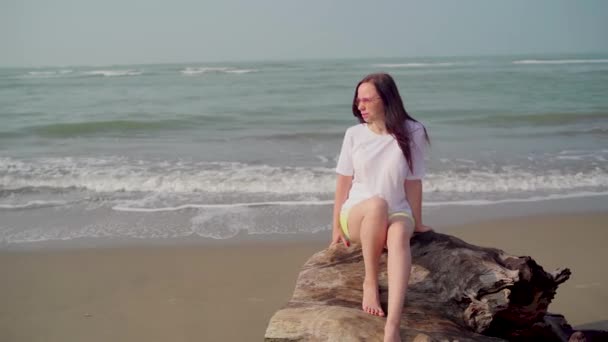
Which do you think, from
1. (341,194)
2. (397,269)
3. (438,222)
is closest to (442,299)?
(397,269)

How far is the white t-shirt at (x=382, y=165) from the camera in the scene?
3.36 metres

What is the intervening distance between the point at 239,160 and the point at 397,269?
290 inches

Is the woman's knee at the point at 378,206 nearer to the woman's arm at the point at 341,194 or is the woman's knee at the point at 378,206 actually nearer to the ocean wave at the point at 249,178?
the woman's arm at the point at 341,194

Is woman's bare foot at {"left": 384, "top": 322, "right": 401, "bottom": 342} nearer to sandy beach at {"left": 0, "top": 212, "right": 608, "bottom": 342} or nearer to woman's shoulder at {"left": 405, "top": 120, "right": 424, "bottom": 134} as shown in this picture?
woman's shoulder at {"left": 405, "top": 120, "right": 424, "bottom": 134}

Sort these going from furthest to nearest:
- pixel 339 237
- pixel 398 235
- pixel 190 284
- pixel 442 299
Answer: pixel 190 284
pixel 339 237
pixel 442 299
pixel 398 235

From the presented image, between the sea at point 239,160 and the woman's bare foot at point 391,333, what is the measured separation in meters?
3.42

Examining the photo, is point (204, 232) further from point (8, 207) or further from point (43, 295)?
point (8, 207)

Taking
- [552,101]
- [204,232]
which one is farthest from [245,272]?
[552,101]

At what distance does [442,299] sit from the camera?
3150 millimetres

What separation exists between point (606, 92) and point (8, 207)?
23071mm

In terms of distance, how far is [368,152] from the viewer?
135 inches

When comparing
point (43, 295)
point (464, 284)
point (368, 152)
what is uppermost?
point (368, 152)

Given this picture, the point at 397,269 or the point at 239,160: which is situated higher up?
the point at 397,269

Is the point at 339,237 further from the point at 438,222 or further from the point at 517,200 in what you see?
the point at 517,200
